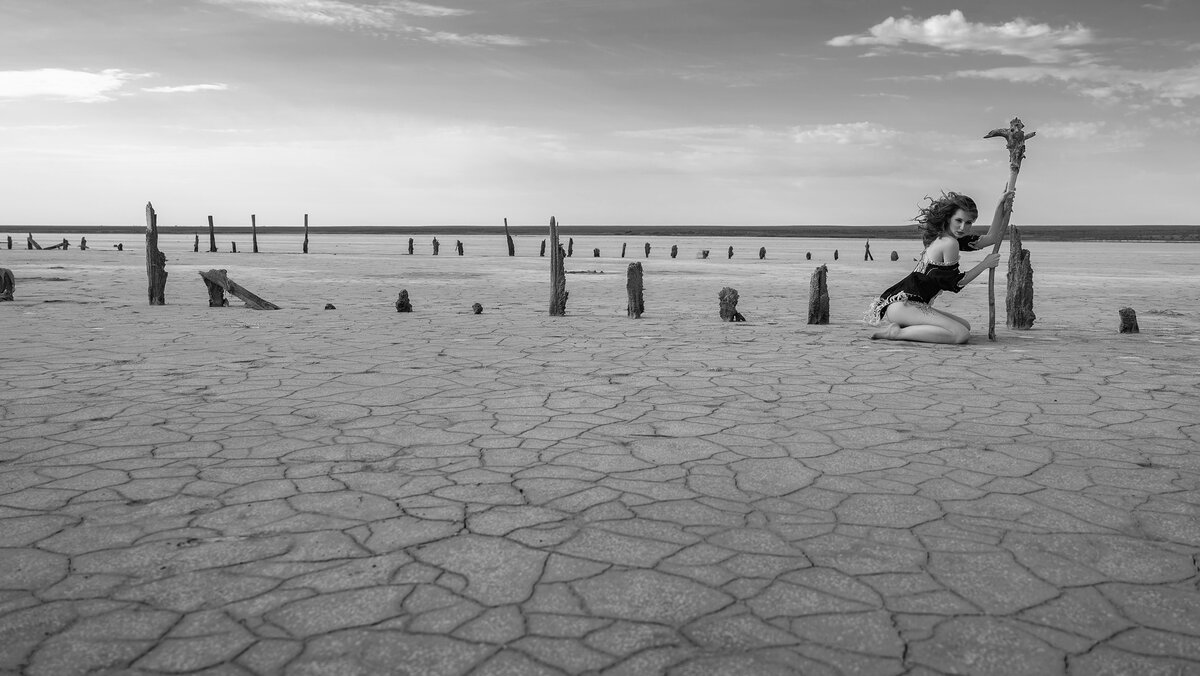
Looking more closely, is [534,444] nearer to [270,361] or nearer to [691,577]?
[691,577]

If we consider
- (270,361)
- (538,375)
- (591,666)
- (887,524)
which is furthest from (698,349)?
(591,666)

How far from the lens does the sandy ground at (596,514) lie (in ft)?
7.29

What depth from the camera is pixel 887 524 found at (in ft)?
10.1

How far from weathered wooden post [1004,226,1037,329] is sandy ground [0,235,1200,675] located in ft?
8.25

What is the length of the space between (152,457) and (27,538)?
104 centimetres

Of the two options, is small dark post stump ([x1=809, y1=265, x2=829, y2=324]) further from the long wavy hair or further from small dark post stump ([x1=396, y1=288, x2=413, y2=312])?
small dark post stump ([x1=396, y1=288, x2=413, y2=312])

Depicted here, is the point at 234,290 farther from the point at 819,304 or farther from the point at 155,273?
the point at 819,304

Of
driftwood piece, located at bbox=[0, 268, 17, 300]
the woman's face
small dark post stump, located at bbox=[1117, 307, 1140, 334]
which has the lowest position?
small dark post stump, located at bbox=[1117, 307, 1140, 334]

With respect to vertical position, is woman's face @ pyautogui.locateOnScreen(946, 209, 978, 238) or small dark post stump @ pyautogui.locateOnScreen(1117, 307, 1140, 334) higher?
woman's face @ pyautogui.locateOnScreen(946, 209, 978, 238)

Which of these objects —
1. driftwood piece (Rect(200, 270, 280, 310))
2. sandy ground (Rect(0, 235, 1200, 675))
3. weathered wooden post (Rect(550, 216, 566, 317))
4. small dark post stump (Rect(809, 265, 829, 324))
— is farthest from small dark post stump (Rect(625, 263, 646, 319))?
driftwood piece (Rect(200, 270, 280, 310))

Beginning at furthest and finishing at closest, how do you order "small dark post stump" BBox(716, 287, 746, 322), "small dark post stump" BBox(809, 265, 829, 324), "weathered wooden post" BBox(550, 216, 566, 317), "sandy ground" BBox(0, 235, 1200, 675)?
"weathered wooden post" BBox(550, 216, 566, 317) < "small dark post stump" BBox(716, 287, 746, 322) < "small dark post stump" BBox(809, 265, 829, 324) < "sandy ground" BBox(0, 235, 1200, 675)

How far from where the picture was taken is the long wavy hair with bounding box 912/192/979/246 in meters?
7.85

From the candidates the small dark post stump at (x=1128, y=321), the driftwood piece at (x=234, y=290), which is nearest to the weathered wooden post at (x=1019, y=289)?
the small dark post stump at (x=1128, y=321)

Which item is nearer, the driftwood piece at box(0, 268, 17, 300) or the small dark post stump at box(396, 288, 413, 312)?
the small dark post stump at box(396, 288, 413, 312)
